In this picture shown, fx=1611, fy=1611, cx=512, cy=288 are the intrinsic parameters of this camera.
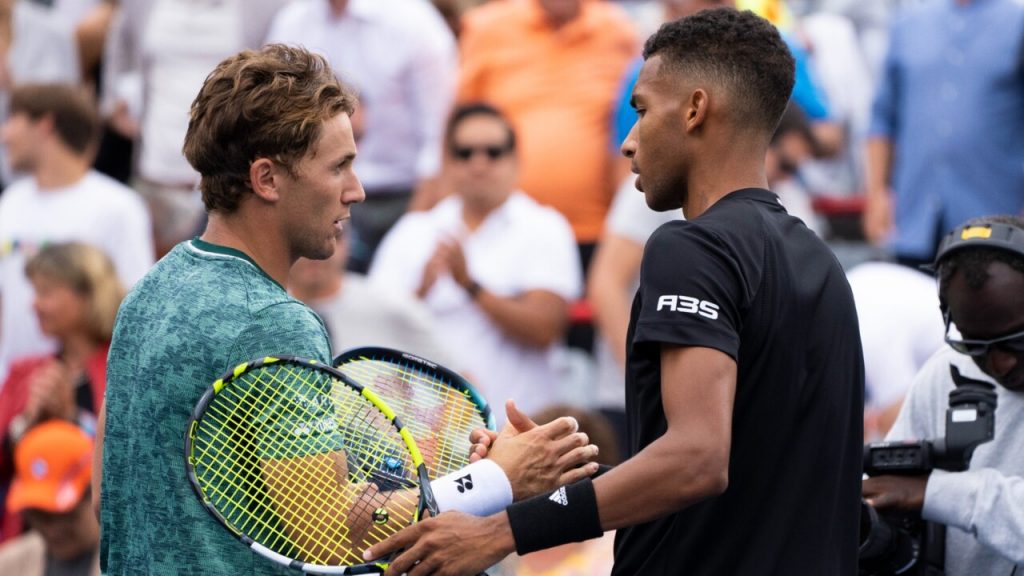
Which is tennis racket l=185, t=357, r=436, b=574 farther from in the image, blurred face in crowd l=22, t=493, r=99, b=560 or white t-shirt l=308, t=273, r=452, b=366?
white t-shirt l=308, t=273, r=452, b=366

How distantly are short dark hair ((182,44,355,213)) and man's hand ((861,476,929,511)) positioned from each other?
1677 millimetres

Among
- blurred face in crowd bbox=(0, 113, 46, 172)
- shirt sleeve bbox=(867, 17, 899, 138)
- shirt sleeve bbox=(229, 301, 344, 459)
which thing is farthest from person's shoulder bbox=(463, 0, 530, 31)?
shirt sleeve bbox=(229, 301, 344, 459)

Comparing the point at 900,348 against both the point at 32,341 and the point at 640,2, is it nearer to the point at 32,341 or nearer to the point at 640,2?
the point at 32,341

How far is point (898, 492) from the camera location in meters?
4.06

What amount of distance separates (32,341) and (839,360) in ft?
19.9

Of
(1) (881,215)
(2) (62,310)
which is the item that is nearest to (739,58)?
(2) (62,310)

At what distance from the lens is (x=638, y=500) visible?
327 centimetres

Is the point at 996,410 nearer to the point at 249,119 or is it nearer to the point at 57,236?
the point at 249,119

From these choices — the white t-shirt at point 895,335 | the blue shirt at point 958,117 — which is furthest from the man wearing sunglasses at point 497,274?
the blue shirt at point 958,117

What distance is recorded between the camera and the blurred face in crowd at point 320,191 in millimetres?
3605

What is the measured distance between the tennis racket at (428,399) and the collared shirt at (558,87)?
4805 millimetres

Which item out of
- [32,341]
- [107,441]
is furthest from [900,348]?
[32,341]

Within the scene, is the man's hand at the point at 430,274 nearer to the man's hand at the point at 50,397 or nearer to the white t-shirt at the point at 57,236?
the white t-shirt at the point at 57,236

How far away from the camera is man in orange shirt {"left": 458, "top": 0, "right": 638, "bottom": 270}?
342 inches
